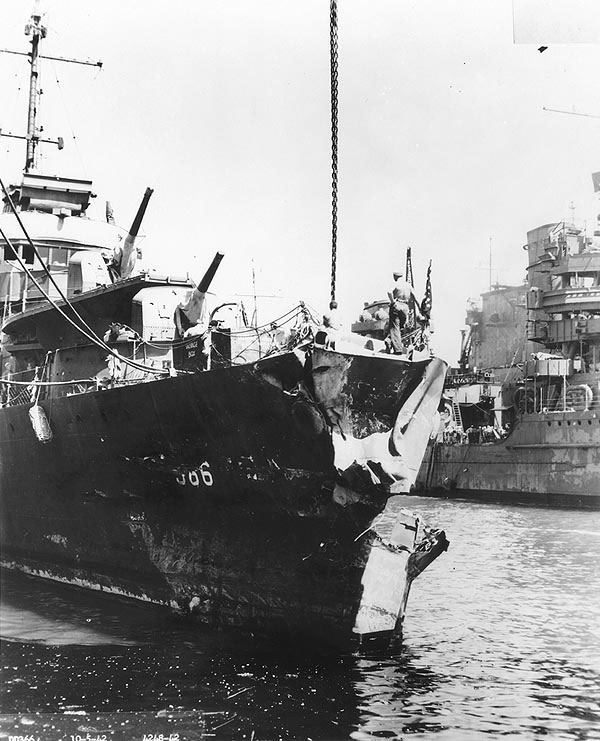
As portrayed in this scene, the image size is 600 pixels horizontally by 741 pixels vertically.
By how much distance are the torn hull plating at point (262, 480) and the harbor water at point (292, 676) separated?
468mm

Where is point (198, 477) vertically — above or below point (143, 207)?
below

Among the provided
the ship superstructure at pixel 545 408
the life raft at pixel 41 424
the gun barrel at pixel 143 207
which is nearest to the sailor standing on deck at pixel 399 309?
the gun barrel at pixel 143 207

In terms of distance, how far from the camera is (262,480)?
8672 millimetres

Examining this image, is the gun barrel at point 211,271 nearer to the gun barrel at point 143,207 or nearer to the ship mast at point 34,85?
the gun barrel at point 143,207

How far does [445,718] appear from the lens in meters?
6.79

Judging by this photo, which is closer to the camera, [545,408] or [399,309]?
[399,309]

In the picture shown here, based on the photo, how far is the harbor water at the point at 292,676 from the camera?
6379 millimetres

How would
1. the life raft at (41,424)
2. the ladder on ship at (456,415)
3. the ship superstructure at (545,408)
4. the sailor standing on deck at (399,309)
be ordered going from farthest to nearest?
the ladder on ship at (456,415), the ship superstructure at (545,408), the life raft at (41,424), the sailor standing on deck at (399,309)

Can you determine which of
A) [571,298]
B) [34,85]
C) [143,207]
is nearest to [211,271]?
[143,207]

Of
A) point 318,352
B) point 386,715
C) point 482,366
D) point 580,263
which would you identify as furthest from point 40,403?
point 482,366

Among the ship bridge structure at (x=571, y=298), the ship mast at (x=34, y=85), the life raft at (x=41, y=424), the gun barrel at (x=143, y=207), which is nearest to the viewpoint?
the gun barrel at (x=143, y=207)

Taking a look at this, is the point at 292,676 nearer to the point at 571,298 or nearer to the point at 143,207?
the point at 143,207

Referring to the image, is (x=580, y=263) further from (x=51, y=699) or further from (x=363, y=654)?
(x=51, y=699)

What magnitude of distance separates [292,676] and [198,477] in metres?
2.77
